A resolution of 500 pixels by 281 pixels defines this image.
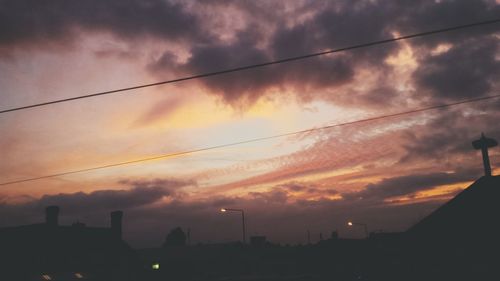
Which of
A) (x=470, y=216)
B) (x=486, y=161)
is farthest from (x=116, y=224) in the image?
(x=470, y=216)

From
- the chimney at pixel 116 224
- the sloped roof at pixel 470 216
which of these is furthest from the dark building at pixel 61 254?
the sloped roof at pixel 470 216

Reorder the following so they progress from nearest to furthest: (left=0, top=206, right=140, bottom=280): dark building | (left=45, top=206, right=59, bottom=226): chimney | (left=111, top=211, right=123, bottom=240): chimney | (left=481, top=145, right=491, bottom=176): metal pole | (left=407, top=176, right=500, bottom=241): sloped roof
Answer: (left=407, top=176, right=500, bottom=241): sloped roof
(left=481, top=145, right=491, bottom=176): metal pole
(left=0, top=206, right=140, bottom=280): dark building
(left=45, top=206, right=59, bottom=226): chimney
(left=111, top=211, right=123, bottom=240): chimney

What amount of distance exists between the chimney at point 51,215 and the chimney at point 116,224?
6.53 metres

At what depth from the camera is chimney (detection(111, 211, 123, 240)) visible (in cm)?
4284

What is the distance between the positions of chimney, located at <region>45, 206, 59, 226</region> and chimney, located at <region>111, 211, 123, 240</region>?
6.53 meters

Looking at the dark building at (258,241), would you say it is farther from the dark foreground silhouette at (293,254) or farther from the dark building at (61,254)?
the dark building at (61,254)

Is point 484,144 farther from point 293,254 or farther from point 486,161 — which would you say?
point 293,254

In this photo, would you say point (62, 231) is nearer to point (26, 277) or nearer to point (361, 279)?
point (26, 277)

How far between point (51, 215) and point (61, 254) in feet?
14.5

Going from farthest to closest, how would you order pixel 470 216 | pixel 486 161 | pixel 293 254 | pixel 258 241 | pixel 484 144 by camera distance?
pixel 258 241 → pixel 293 254 → pixel 484 144 → pixel 486 161 → pixel 470 216

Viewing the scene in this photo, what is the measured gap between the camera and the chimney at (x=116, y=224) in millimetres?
42844

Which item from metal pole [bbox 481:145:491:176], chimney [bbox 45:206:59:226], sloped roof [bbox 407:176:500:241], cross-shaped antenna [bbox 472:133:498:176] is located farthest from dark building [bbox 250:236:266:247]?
sloped roof [bbox 407:176:500:241]

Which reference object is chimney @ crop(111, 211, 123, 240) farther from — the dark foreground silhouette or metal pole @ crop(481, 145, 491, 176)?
metal pole @ crop(481, 145, 491, 176)

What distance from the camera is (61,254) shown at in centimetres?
3519
